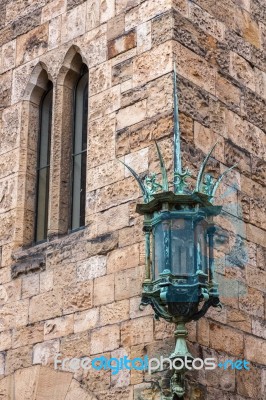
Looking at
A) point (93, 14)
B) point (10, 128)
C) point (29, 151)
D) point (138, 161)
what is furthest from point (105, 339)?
point (93, 14)

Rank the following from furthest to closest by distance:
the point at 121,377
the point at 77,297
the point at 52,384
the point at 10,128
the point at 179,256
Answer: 1. the point at 10,128
2. the point at 77,297
3. the point at 52,384
4. the point at 121,377
5. the point at 179,256

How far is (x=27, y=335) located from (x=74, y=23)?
115 inches

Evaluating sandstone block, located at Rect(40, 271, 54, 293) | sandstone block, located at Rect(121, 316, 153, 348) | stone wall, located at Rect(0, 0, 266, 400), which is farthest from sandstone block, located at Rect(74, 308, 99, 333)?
sandstone block, located at Rect(40, 271, 54, 293)

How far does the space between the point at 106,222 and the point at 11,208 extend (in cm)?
120

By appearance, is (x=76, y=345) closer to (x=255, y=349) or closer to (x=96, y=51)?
(x=255, y=349)

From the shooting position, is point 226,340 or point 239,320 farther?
point 239,320

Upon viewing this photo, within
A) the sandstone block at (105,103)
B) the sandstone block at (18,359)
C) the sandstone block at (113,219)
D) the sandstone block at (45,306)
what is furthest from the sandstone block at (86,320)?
the sandstone block at (105,103)

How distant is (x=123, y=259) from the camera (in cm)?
783

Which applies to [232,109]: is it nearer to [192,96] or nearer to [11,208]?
[192,96]

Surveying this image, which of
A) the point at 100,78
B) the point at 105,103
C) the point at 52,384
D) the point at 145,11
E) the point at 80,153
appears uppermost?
the point at 145,11

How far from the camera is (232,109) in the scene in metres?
8.66

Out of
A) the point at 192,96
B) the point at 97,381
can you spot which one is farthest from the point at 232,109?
the point at 97,381

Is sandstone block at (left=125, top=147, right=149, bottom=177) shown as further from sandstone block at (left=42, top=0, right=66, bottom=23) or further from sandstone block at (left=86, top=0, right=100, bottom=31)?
sandstone block at (left=42, top=0, right=66, bottom=23)

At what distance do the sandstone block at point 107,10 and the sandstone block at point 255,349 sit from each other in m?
3.12
